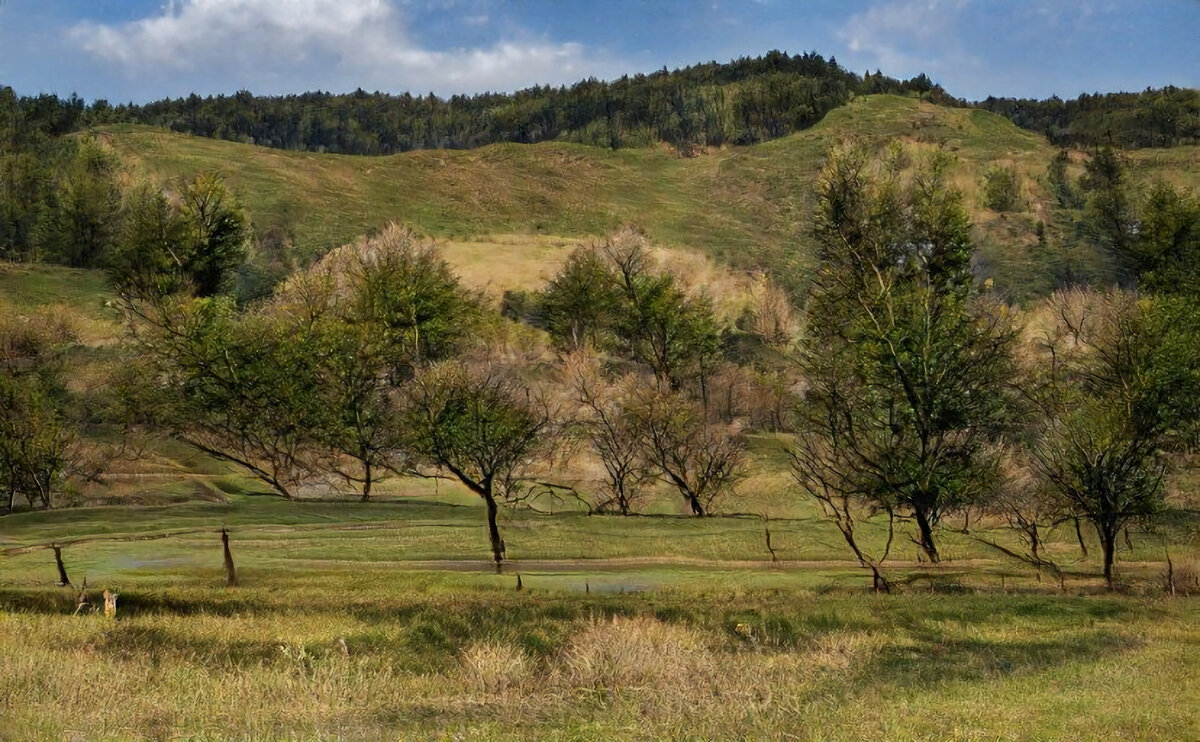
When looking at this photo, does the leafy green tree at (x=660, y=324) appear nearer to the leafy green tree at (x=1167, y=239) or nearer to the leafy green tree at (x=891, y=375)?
the leafy green tree at (x=891, y=375)

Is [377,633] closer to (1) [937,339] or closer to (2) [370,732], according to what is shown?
(2) [370,732]

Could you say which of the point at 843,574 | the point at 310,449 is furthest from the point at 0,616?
the point at 310,449

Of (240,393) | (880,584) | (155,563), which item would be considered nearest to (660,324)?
(240,393)

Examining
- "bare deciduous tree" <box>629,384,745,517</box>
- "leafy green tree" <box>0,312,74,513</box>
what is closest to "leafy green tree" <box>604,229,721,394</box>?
"bare deciduous tree" <box>629,384,745,517</box>

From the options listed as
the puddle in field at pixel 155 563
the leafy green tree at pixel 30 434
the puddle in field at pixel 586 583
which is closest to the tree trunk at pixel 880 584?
the puddle in field at pixel 586 583

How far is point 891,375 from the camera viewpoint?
45.0m

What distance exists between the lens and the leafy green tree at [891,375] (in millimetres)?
42406

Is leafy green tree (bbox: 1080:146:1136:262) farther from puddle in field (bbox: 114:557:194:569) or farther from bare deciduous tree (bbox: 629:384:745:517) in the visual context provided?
puddle in field (bbox: 114:557:194:569)

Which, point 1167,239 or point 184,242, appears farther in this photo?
point 1167,239

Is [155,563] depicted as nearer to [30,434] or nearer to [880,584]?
[30,434]

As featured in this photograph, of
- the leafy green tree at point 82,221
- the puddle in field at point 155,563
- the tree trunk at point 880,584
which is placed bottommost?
the tree trunk at point 880,584

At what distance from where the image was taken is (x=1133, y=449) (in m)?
38.1

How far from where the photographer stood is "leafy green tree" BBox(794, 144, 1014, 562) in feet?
139

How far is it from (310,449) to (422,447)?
58.4 ft
